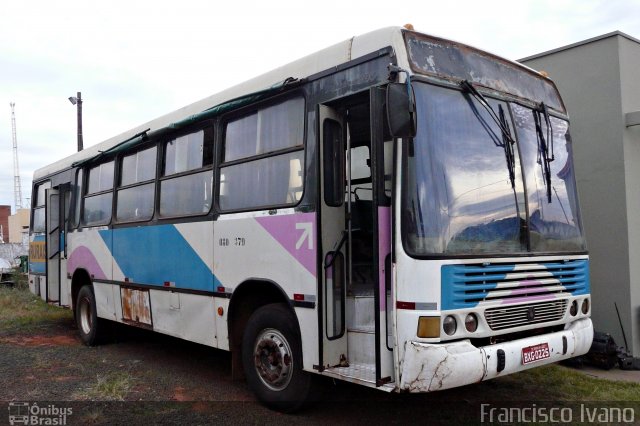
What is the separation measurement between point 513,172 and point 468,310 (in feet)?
4.17

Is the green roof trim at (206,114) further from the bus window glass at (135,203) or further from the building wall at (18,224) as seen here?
the building wall at (18,224)

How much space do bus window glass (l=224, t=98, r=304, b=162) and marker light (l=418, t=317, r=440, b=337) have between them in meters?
1.91

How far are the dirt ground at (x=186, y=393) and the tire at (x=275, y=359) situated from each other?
0.56 feet

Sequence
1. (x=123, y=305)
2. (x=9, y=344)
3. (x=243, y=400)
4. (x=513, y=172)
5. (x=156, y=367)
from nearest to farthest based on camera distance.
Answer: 1. (x=513, y=172)
2. (x=243, y=400)
3. (x=156, y=367)
4. (x=123, y=305)
5. (x=9, y=344)

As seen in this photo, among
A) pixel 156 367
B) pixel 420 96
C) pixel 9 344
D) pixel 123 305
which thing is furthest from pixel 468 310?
pixel 9 344

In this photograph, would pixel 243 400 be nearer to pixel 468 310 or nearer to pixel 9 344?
pixel 468 310

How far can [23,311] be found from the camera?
1292 centimetres

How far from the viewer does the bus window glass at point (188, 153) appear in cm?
623

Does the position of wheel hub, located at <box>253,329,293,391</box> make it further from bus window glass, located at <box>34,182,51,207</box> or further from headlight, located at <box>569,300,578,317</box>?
bus window glass, located at <box>34,182,51,207</box>

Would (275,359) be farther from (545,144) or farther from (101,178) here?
(101,178)

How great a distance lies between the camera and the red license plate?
4.33 metres

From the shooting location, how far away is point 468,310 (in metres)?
4.09

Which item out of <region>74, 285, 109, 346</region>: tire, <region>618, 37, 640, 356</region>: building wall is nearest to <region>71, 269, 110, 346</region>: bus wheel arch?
<region>74, 285, 109, 346</region>: tire

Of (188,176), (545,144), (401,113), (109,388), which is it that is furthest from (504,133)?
(109,388)
